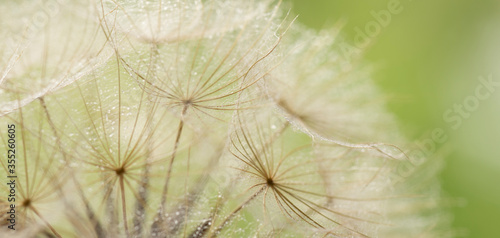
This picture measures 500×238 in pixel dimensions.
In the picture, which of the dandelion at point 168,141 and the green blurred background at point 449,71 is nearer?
the dandelion at point 168,141

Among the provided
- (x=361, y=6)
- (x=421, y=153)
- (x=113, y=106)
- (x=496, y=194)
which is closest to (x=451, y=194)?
(x=496, y=194)

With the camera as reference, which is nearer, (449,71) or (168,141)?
(168,141)

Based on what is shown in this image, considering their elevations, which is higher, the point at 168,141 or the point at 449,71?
the point at 449,71

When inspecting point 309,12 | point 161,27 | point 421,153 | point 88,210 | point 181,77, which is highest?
point 309,12

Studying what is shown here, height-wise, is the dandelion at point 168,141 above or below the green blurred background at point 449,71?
below

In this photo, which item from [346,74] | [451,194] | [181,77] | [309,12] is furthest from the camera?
[309,12]

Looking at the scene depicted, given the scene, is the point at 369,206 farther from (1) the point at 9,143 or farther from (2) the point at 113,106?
(1) the point at 9,143
